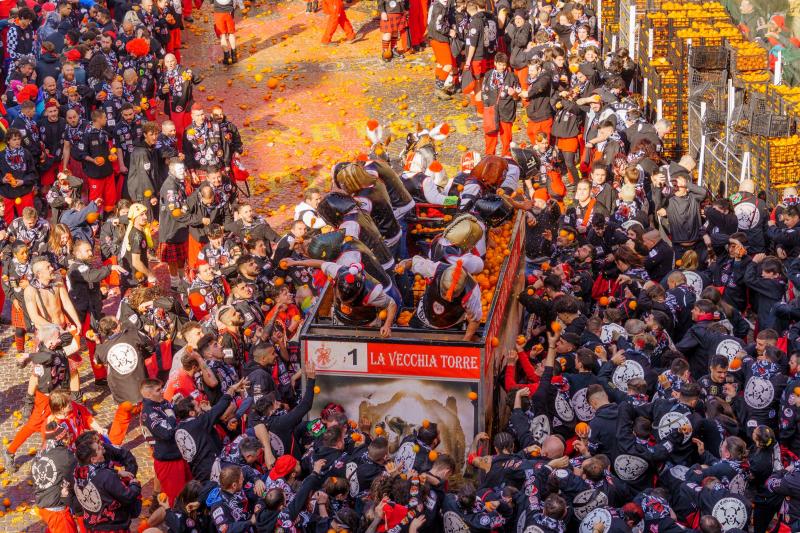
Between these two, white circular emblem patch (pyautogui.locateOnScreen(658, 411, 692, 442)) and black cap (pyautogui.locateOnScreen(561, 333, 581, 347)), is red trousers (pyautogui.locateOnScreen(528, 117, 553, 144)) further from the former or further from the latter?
white circular emblem patch (pyautogui.locateOnScreen(658, 411, 692, 442))

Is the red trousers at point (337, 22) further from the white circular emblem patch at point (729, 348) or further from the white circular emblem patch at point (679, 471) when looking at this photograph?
the white circular emblem patch at point (679, 471)

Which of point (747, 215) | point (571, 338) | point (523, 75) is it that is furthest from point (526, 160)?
point (571, 338)

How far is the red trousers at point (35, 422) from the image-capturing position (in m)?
11.5

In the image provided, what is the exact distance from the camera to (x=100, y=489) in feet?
31.8

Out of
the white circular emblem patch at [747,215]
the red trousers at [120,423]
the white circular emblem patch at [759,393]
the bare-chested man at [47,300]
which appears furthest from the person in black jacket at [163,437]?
the white circular emblem patch at [747,215]

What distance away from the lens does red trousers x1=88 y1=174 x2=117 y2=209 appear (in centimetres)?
1659

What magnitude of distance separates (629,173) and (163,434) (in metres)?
6.97

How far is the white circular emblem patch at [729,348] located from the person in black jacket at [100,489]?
5.60 meters

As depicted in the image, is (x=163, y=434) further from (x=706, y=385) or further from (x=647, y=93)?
(x=647, y=93)

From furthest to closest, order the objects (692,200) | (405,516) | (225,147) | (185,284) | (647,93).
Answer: (647,93), (225,147), (185,284), (692,200), (405,516)

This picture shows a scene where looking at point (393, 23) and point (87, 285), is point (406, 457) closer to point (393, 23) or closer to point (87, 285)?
point (87, 285)

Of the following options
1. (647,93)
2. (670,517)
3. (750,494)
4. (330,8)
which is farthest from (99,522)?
(330,8)

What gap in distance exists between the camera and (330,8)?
23984mm

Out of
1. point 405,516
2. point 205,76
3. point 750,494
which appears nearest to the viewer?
point 405,516
